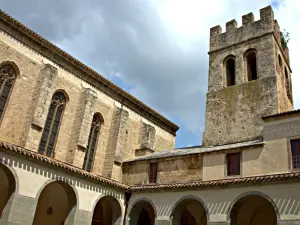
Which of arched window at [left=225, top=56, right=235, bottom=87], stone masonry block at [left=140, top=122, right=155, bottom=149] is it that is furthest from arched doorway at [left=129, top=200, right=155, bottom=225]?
arched window at [left=225, top=56, right=235, bottom=87]

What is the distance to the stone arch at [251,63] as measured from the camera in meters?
21.4

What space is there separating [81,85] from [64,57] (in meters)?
2.04

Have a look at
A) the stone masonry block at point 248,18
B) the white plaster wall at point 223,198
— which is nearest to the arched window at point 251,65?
the stone masonry block at point 248,18

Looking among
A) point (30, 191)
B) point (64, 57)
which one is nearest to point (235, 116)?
point (64, 57)

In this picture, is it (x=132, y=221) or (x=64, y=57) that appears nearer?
(x=132, y=221)

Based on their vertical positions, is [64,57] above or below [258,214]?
above

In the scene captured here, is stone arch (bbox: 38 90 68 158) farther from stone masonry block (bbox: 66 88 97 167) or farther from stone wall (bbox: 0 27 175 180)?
stone masonry block (bbox: 66 88 97 167)

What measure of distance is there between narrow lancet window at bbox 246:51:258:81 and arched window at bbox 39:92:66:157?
1278cm

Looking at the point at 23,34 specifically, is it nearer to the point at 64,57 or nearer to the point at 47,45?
the point at 47,45

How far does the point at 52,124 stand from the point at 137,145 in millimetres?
7364

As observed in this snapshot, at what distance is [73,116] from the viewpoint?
61.2 ft

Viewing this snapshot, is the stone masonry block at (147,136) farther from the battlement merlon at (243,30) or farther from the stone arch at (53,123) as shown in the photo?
the battlement merlon at (243,30)

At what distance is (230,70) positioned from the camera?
22.8 meters

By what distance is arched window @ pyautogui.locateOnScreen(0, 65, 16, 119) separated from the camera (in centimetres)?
1539
